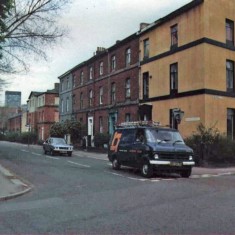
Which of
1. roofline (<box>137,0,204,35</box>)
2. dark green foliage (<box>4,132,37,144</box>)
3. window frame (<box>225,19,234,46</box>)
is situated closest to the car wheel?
roofline (<box>137,0,204,35</box>)

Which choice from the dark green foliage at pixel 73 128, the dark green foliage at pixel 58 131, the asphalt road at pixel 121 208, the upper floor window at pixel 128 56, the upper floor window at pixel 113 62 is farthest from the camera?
the dark green foliage at pixel 58 131

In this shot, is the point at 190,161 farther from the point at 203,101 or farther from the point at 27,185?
the point at 203,101

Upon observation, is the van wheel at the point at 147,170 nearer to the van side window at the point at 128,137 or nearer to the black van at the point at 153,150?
the black van at the point at 153,150

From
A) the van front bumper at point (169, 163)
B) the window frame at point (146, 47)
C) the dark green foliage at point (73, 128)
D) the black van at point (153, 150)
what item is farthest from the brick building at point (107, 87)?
the van front bumper at point (169, 163)

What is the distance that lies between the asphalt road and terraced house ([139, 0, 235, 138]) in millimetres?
13444

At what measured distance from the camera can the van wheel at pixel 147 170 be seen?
1727 cm

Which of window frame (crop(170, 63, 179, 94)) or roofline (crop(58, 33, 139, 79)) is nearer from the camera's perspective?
window frame (crop(170, 63, 179, 94))

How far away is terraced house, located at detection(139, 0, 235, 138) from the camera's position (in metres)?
28.6

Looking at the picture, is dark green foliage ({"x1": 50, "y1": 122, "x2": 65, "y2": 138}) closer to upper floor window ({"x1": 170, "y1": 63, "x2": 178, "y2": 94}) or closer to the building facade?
the building facade

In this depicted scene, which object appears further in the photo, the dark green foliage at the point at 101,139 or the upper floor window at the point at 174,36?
the dark green foliage at the point at 101,139

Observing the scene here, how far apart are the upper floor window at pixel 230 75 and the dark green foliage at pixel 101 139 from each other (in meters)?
13.2

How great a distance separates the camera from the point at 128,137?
65.0 feet

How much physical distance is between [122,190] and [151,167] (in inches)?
149

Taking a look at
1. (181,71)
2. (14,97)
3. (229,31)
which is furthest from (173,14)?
(14,97)
